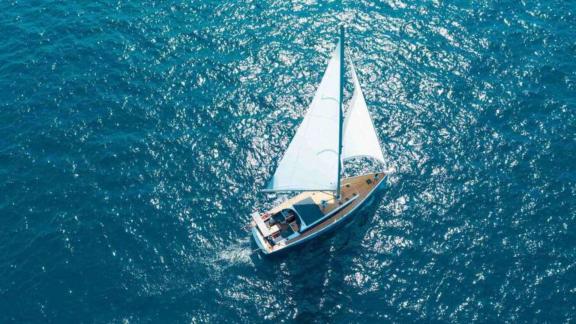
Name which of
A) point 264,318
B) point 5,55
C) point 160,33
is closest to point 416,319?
point 264,318

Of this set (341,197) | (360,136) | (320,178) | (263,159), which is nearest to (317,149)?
(320,178)

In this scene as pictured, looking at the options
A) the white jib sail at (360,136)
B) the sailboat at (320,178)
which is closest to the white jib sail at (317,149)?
the sailboat at (320,178)

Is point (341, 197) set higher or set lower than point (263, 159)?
lower

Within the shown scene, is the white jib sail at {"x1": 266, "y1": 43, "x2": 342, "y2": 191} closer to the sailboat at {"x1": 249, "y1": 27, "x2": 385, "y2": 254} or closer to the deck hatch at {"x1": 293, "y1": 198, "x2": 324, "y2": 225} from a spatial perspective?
the sailboat at {"x1": 249, "y1": 27, "x2": 385, "y2": 254}

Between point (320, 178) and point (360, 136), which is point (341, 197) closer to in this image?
point (320, 178)

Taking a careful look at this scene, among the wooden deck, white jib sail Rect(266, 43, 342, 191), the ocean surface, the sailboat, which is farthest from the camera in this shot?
the wooden deck

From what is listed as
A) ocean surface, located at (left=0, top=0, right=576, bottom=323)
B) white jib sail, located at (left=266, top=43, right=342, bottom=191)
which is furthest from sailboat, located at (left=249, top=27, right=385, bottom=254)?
ocean surface, located at (left=0, top=0, right=576, bottom=323)
